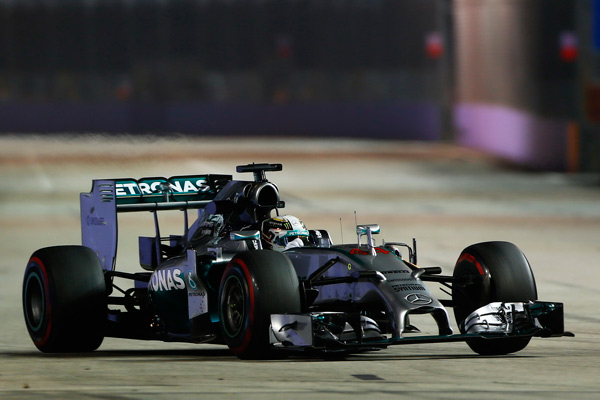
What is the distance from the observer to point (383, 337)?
9.96 meters

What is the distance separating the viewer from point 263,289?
9.80 metres

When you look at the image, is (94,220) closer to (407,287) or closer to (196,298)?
(196,298)

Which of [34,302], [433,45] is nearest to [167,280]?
[34,302]

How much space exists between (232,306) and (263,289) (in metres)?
0.60

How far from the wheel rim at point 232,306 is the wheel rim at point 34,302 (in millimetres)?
1897

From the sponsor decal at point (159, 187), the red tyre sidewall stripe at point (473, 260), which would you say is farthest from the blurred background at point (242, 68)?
the red tyre sidewall stripe at point (473, 260)

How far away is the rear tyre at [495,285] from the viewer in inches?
420

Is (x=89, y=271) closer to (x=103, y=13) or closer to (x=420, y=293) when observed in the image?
(x=420, y=293)

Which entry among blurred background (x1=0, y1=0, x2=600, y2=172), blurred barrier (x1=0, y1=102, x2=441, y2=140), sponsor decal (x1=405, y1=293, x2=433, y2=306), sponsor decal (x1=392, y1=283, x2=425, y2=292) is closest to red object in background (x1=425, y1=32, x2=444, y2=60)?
blurred background (x1=0, y1=0, x2=600, y2=172)

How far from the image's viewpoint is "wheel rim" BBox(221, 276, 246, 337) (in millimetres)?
10188

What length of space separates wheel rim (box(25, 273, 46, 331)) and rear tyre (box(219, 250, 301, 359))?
2.07 m

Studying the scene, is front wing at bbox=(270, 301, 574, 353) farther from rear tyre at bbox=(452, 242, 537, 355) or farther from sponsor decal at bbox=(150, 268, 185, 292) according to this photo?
sponsor decal at bbox=(150, 268, 185, 292)

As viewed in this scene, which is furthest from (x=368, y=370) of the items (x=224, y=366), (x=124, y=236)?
(x=124, y=236)

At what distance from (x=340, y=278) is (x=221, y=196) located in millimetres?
2142
